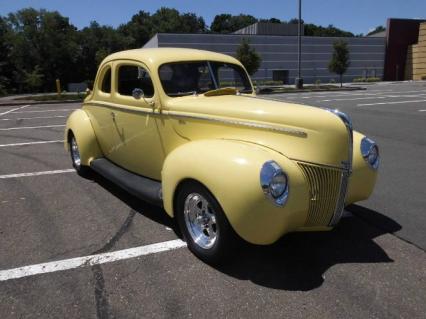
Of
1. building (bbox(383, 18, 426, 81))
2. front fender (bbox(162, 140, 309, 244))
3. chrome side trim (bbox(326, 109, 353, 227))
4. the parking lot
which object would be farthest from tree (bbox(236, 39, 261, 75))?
front fender (bbox(162, 140, 309, 244))

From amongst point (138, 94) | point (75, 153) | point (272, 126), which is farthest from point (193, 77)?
point (75, 153)

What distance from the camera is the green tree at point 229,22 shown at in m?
109

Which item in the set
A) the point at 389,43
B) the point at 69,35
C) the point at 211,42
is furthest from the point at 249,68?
the point at 69,35

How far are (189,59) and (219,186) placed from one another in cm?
212

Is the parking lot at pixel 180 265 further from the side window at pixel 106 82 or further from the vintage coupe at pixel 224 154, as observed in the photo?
the side window at pixel 106 82

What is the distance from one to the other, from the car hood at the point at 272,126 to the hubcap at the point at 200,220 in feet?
2.26

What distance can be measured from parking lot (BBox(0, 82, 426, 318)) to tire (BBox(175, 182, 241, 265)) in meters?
0.13

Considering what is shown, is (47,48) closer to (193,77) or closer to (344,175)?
(193,77)

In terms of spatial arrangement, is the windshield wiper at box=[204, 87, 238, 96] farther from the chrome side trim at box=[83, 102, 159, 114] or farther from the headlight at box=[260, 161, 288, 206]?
the headlight at box=[260, 161, 288, 206]

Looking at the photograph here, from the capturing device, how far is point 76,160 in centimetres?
668

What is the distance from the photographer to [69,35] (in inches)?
2140

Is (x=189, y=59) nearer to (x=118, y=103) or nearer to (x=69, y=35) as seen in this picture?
(x=118, y=103)

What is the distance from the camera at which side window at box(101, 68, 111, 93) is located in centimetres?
563

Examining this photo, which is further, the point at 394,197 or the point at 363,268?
the point at 394,197
